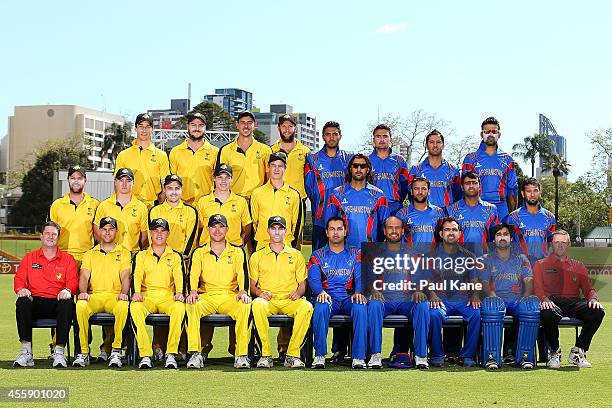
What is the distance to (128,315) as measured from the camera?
859 cm

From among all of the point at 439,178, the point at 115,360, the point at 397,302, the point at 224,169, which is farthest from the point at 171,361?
the point at 439,178

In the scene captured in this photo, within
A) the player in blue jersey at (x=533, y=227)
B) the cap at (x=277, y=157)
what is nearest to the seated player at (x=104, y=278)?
the cap at (x=277, y=157)

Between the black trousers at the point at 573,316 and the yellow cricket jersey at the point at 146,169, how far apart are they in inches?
164

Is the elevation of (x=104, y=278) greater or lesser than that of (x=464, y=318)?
greater

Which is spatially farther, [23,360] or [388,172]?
[388,172]

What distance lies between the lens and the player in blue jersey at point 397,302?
852cm

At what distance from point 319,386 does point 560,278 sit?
9.60 feet

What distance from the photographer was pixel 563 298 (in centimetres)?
894

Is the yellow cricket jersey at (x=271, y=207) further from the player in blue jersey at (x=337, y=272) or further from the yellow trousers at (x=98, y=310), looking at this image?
the yellow trousers at (x=98, y=310)

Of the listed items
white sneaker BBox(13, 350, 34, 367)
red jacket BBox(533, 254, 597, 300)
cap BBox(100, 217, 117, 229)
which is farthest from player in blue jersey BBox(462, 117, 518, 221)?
white sneaker BBox(13, 350, 34, 367)

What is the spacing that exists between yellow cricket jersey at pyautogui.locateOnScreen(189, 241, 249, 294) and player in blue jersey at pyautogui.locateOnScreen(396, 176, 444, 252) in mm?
1642

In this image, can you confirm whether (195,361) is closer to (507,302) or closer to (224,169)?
(224,169)

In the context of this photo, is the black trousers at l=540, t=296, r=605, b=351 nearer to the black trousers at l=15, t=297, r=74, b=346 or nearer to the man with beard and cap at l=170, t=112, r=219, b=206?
the man with beard and cap at l=170, t=112, r=219, b=206

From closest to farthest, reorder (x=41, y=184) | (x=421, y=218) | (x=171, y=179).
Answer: (x=421, y=218), (x=171, y=179), (x=41, y=184)
